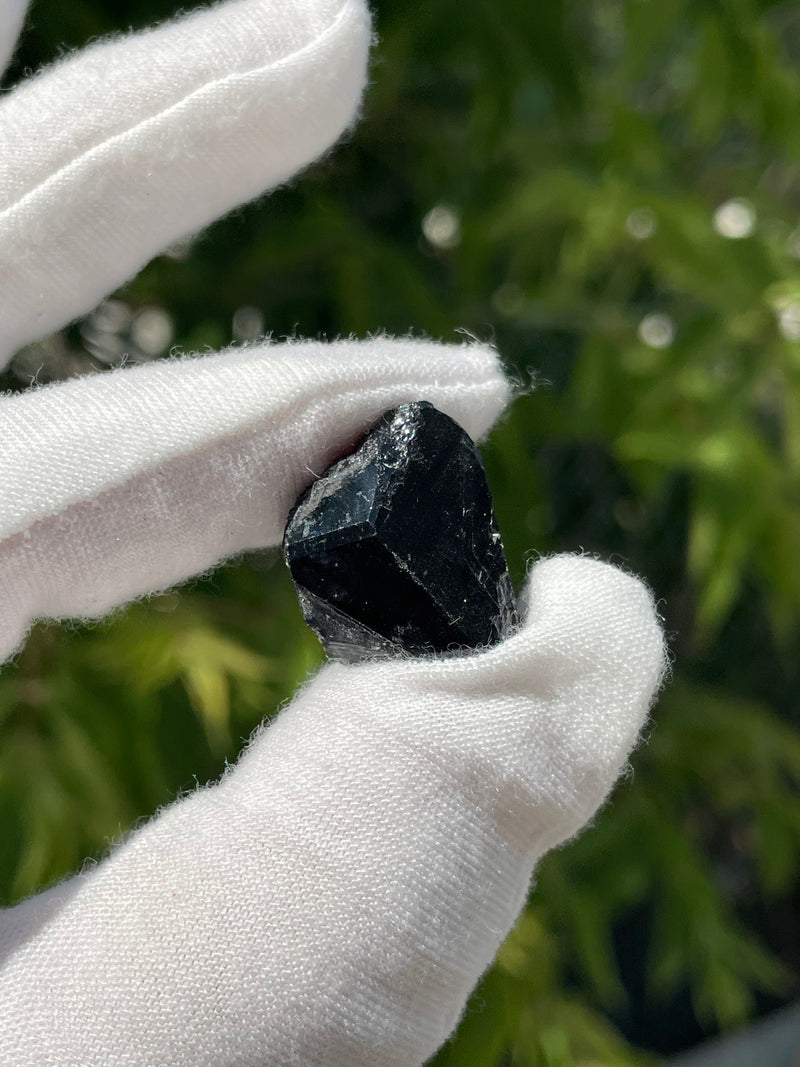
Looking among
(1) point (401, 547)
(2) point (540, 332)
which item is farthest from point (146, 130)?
(2) point (540, 332)

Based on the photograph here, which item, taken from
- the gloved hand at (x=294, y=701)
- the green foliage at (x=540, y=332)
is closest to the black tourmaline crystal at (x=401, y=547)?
the gloved hand at (x=294, y=701)

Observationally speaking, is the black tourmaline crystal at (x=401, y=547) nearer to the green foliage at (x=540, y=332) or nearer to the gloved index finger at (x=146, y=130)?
the gloved index finger at (x=146, y=130)

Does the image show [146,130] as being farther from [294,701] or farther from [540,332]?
[540,332]

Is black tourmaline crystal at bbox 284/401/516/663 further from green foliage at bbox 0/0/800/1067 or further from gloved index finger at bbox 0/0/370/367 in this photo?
green foliage at bbox 0/0/800/1067

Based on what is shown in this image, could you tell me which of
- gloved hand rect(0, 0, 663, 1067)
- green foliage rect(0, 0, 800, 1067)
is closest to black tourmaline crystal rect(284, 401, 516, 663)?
gloved hand rect(0, 0, 663, 1067)

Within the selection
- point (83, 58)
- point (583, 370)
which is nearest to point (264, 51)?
point (83, 58)

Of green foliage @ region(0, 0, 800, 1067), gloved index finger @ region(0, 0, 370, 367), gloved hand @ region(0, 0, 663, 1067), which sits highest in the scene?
gloved index finger @ region(0, 0, 370, 367)

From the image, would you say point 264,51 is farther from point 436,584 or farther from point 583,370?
point 583,370
